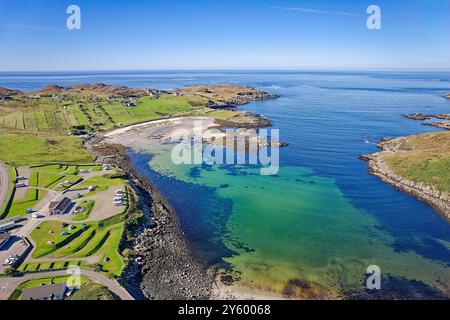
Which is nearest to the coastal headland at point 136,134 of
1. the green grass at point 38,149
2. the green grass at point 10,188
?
the green grass at point 38,149

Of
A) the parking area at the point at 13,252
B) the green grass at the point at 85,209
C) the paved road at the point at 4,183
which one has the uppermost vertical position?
the paved road at the point at 4,183

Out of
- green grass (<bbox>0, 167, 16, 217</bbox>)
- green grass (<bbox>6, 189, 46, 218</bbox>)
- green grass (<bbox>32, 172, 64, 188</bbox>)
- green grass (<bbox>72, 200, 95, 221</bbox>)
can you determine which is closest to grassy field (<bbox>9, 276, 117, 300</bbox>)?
green grass (<bbox>72, 200, 95, 221</bbox>)

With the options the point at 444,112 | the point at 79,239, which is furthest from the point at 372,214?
the point at 444,112

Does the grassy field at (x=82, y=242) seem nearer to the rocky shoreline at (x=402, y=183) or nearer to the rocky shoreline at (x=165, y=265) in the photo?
the rocky shoreline at (x=165, y=265)

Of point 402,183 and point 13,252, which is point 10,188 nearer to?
point 13,252

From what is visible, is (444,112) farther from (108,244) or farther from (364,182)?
(108,244)

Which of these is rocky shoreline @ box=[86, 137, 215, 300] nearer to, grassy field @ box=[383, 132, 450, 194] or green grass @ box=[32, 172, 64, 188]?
green grass @ box=[32, 172, 64, 188]
